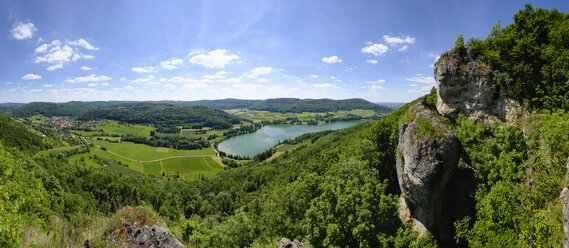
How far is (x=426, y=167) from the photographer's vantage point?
14445 millimetres

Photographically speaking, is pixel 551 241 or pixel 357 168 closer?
pixel 551 241

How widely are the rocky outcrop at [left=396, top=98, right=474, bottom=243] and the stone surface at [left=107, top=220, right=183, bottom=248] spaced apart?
48.8 feet

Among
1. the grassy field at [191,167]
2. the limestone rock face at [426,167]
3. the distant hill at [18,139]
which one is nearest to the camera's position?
the limestone rock face at [426,167]

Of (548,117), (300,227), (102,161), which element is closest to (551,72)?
Result: (548,117)

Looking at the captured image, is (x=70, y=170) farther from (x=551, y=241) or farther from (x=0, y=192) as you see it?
(x=551, y=241)

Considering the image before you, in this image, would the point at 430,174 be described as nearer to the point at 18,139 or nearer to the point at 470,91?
the point at 470,91

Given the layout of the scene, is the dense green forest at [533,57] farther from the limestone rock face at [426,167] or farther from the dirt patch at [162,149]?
the dirt patch at [162,149]

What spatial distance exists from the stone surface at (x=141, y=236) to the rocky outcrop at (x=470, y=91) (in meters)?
21.9

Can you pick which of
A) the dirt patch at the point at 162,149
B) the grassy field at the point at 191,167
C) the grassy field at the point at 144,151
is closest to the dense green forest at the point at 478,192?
the grassy field at the point at 191,167

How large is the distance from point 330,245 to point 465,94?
53.1 feet

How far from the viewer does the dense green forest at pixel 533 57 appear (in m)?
13.6

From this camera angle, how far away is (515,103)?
51.0 ft

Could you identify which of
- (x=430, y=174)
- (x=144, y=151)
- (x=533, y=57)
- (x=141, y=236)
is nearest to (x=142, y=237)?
(x=141, y=236)

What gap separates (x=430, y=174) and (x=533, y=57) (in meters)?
10.8
